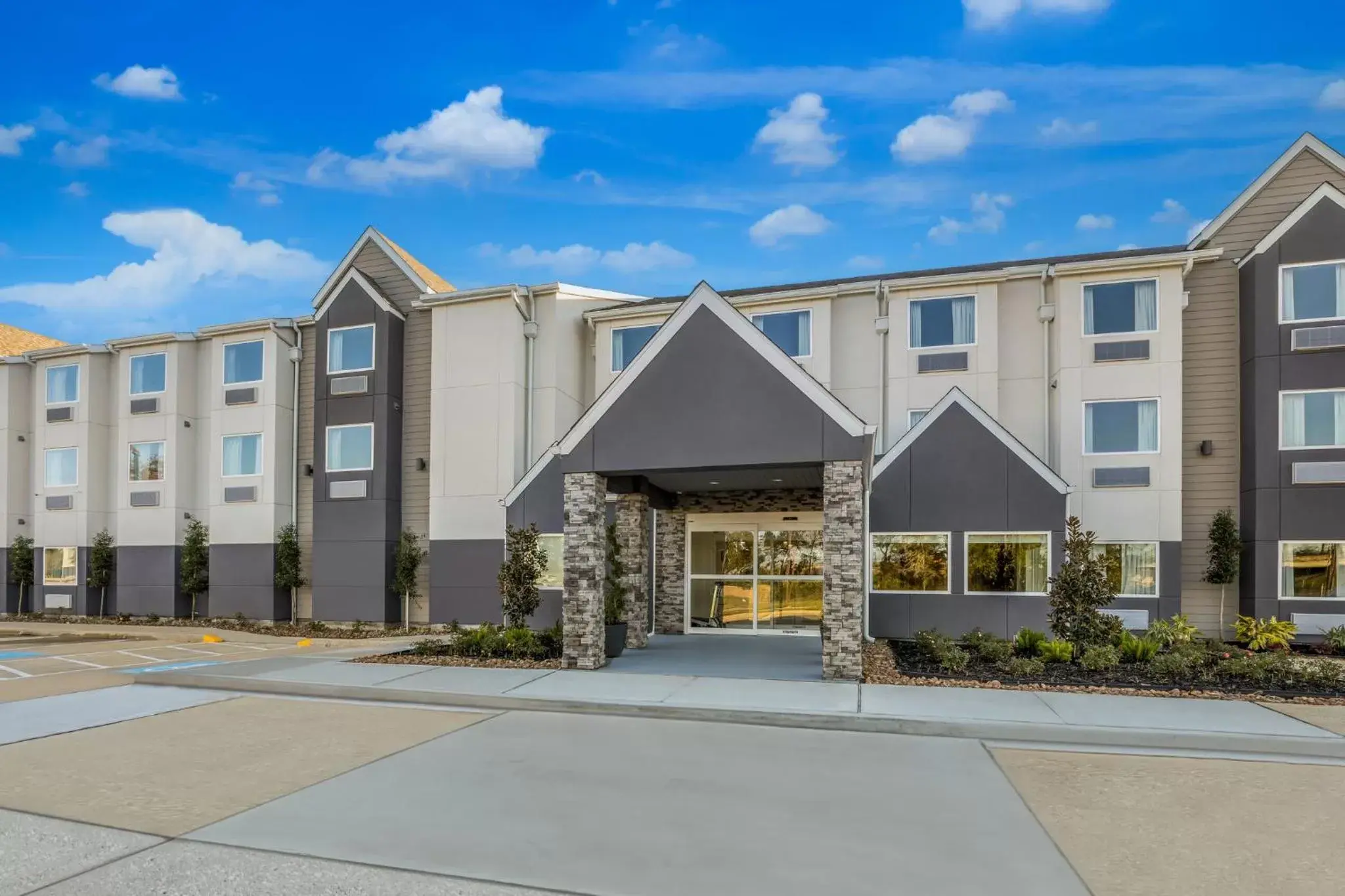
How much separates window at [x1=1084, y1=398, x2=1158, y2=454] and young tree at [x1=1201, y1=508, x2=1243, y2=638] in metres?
2.02

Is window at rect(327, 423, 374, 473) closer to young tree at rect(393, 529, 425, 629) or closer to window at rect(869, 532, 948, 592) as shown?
young tree at rect(393, 529, 425, 629)

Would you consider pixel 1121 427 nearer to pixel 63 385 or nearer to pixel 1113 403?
pixel 1113 403

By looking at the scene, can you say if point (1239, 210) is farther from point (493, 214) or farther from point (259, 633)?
point (259, 633)

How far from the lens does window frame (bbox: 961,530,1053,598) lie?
15.5 metres

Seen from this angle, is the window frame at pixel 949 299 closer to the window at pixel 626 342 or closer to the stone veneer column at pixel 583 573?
the window at pixel 626 342

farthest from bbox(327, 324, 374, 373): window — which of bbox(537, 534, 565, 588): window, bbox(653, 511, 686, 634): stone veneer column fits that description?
bbox(653, 511, 686, 634): stone veneer column

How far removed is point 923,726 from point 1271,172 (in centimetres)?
1673

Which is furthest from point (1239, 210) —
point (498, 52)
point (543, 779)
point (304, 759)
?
point (304, 759)

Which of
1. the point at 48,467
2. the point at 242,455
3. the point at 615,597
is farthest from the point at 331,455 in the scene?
the point at 615,597

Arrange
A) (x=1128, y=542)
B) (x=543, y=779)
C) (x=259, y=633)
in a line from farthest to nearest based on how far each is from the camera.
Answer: (x=259, y=633), (x=1128, y=542), (x=543, y=779)

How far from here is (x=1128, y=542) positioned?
16641 mm

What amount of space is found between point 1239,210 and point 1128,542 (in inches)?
314

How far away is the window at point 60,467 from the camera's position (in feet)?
79.0

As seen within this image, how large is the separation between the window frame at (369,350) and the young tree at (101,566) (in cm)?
940
